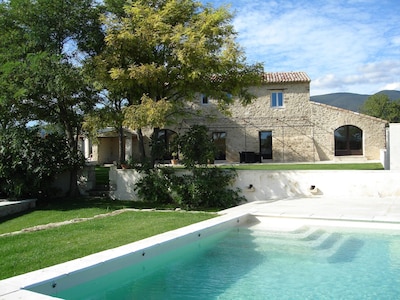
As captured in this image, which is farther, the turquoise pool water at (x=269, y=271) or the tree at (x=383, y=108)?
the tree at (x=383, y=108)

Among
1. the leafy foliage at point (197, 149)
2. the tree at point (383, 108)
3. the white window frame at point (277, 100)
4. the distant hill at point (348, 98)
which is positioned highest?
the distant hill at point (348, 98)

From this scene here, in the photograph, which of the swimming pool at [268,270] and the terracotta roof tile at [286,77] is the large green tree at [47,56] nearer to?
the swimming pool at [268,270]

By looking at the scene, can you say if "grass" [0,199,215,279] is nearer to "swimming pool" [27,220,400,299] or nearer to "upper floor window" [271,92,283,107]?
"swimming pool" [27,220,400,299]

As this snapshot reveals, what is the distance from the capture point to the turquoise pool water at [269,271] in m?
5.59

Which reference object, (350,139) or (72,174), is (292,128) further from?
(72,174)

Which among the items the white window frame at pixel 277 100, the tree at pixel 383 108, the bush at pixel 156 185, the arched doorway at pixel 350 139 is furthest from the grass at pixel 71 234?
the tree at pixel 383 108

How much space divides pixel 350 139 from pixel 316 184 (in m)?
18.3

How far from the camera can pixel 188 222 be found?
932 centimetres

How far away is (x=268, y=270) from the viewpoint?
21.6 ft

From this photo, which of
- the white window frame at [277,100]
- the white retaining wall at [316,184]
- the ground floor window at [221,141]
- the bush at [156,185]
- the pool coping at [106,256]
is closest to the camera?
the pool coping at [106,256]

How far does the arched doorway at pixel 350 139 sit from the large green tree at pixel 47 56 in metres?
20.5

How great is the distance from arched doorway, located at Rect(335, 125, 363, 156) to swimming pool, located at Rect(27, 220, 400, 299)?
22.5 metres

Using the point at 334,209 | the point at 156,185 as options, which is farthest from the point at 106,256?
the point at 156,185

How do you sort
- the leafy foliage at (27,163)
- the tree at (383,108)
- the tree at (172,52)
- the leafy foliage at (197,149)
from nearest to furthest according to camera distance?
the tree at (172,52), the leafy foliage at (197,149), the leafy foliage at (27,163), the tree at (383,108)
